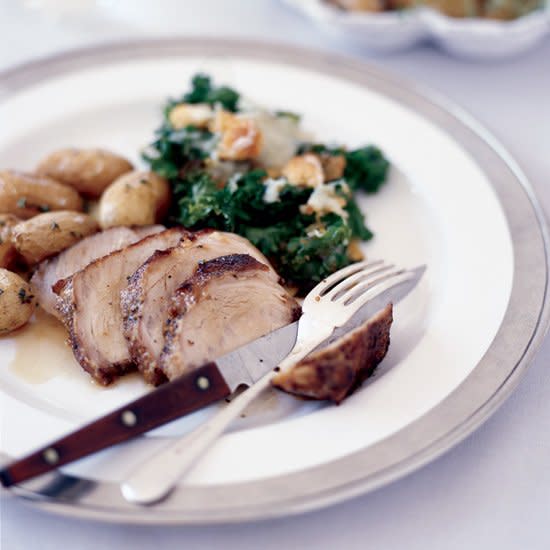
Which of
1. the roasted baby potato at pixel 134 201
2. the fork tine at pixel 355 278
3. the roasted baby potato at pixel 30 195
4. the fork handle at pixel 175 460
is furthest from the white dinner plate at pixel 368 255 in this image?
the roasted baby potato at pixel 134 201

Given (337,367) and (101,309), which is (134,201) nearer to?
(101,309)

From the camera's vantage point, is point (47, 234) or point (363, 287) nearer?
point (363, 287)

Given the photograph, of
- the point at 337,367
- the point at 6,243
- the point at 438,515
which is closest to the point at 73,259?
the point at 6,243

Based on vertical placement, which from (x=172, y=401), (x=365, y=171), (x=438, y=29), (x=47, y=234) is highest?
(x=438, y=29)

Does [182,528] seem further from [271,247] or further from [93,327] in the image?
[271,247]

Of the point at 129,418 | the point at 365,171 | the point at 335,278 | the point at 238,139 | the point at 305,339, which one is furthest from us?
the point at 365,171

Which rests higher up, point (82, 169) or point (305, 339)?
point (82, 169)

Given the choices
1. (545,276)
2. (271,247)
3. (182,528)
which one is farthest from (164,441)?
(545,276)

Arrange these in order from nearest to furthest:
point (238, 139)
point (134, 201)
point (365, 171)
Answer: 1. point (134, 201)
2. point (238, 139)
3. point (365, 171)
